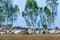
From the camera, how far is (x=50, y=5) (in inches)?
1485

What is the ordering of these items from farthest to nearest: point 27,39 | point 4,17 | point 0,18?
1. point 4,17
2. point 0,18
3. point 27,39

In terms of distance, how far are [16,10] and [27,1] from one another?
2.76 meters

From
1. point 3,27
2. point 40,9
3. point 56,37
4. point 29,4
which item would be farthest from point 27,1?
point 56,37

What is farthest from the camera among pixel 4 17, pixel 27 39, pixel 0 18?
pixel 4 17

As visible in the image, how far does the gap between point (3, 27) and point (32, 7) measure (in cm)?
672

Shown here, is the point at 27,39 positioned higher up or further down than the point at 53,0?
further down

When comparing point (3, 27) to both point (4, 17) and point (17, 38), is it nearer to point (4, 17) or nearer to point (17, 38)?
point (4, 17)

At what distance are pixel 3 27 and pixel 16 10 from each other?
157 inches

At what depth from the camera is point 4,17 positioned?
38.1 metres

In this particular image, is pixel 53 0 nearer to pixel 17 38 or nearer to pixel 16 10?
pixel 16 10

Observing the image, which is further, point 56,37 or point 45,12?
point 45,12

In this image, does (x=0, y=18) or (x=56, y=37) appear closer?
(x=56, y=37)

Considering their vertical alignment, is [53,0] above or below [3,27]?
above

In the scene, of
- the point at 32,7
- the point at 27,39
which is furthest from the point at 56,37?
the point at 32,7
